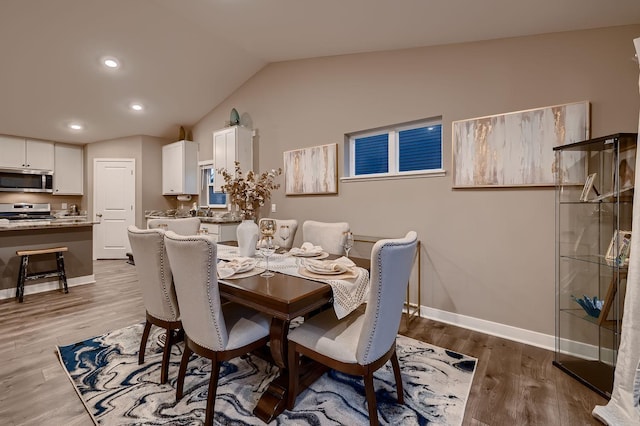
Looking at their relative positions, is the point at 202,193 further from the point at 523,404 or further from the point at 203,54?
the point at 523,404

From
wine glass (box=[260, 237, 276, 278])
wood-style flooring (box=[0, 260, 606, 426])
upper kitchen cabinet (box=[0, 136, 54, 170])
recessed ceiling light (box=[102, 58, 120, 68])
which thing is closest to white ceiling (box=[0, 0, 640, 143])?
recessed ceiling light (box=[102, 58, 120, 68])

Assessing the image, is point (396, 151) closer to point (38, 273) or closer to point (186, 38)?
point (186, 38)

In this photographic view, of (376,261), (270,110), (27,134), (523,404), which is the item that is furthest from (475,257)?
(27,134)

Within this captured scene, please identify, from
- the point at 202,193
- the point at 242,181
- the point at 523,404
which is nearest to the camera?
the point at 523,404

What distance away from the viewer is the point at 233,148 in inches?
172

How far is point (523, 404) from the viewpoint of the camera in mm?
1682

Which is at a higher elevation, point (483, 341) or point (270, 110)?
point (270, 110)

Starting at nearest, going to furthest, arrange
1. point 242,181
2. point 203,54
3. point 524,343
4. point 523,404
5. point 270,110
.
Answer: point 523,404
point 242,181
point 524,343
point 203,54
point 270,110

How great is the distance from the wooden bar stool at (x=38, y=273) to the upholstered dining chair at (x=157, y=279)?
2764mm

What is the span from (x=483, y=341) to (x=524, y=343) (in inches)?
12.4

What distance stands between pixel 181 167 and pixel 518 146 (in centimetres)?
523

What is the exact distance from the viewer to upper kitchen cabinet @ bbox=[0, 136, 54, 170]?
5.04 m

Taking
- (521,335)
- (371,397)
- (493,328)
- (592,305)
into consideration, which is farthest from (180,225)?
(592,305)

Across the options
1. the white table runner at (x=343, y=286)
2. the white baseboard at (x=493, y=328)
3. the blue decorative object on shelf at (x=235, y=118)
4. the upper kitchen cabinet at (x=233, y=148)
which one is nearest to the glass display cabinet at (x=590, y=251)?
the white baseboard at (x=493, y=328)
